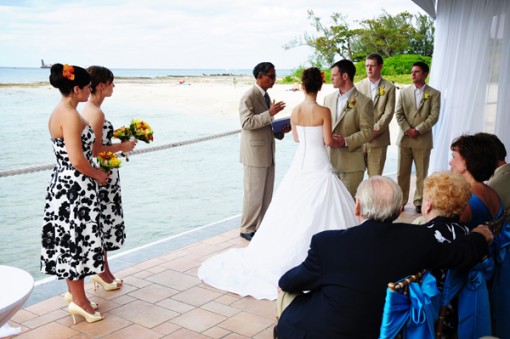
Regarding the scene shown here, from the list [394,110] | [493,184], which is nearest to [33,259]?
[394,110]

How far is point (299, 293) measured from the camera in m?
2.47

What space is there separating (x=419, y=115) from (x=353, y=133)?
159 cm

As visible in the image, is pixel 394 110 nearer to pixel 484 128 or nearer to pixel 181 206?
pixel 484 128

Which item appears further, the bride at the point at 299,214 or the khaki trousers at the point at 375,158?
the khaki trousers at the point at 375,158

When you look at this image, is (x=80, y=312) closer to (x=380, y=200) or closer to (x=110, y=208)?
(x=110, y=208)

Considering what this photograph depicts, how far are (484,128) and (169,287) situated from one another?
461 centimetres

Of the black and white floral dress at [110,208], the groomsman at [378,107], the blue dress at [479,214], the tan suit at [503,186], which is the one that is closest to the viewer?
the blue dress at [479,214]

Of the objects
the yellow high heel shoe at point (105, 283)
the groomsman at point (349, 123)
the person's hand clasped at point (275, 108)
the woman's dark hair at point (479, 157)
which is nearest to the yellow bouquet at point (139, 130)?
the yellow high heel shoe at point (105, 283)

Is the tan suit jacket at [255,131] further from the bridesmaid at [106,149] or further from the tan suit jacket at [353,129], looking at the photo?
the bridesmaid at [106,149]

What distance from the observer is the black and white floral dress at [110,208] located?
13.3ft

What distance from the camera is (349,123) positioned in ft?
17.0

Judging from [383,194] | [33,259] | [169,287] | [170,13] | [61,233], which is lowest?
[33,259]

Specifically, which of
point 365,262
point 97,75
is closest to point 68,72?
point 97,75

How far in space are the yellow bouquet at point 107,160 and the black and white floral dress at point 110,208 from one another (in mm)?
271
